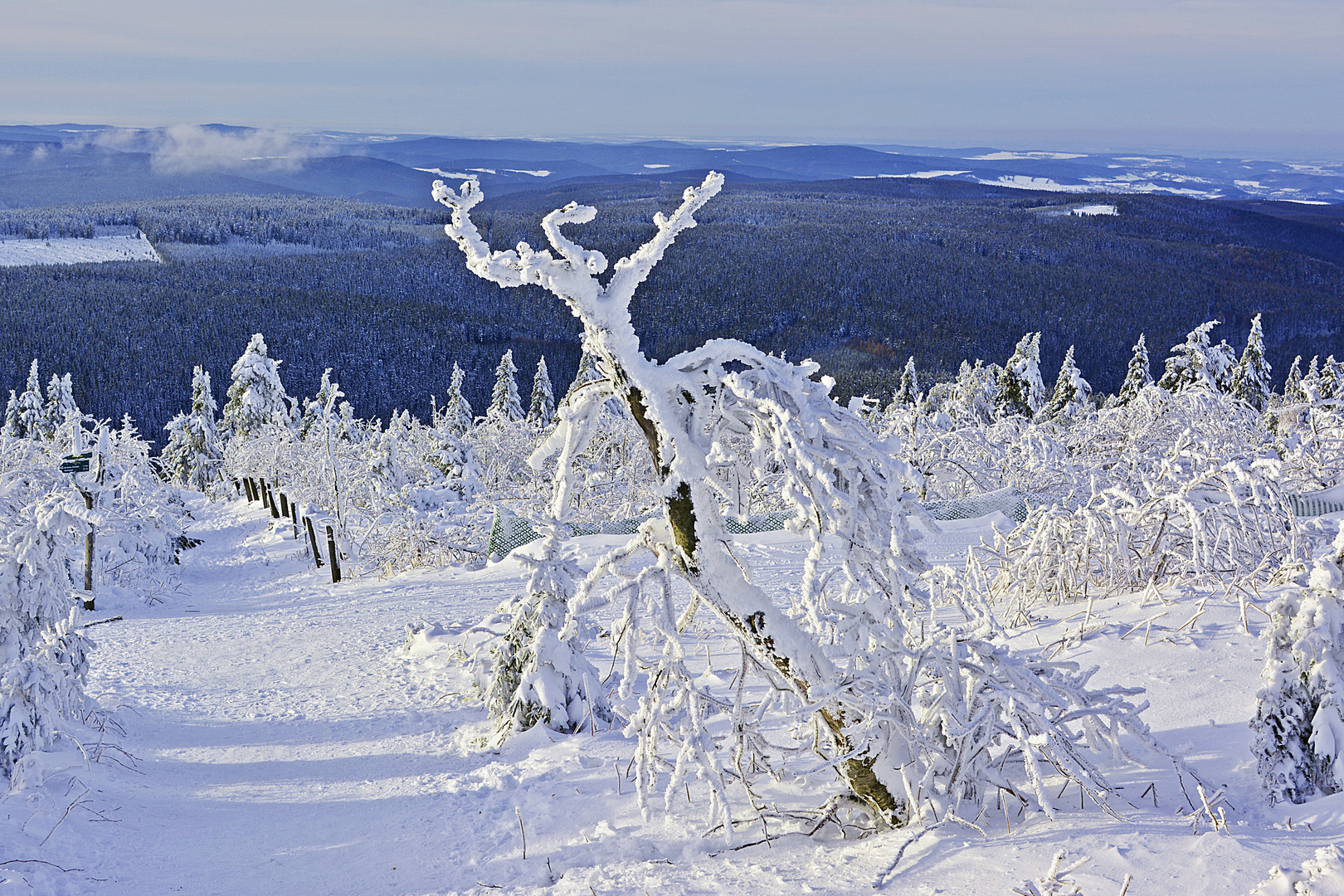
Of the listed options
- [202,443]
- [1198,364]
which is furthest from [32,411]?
[1198,364]

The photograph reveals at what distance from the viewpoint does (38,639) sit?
22.4ft

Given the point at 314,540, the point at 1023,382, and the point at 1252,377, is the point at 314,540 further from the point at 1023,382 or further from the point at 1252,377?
the point at 1252,377

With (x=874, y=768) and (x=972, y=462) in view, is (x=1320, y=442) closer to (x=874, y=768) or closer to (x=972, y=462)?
(x=972, y=462)

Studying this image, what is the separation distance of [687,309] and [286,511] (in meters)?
128

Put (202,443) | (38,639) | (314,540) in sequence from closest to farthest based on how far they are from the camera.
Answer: (38,639) → (314,540) → (202,443)

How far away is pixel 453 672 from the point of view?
9188mm

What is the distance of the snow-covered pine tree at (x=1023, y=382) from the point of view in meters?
41.0

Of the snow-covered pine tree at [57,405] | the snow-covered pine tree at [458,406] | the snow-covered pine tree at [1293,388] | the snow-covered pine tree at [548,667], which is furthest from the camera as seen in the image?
the snow-covered pine tree at [57,405]

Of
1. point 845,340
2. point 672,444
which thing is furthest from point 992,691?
point 845,340

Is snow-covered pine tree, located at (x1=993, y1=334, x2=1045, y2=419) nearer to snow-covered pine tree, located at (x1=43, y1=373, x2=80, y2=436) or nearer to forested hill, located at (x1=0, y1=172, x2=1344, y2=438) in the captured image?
snow-covered pine tree, located at (x1=43, y1=373, x2=80, y2=436)

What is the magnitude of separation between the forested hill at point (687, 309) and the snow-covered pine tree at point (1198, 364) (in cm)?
5814

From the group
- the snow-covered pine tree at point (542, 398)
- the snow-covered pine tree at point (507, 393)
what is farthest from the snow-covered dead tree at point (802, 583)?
the snow-covered pine tree at point (542, 398)

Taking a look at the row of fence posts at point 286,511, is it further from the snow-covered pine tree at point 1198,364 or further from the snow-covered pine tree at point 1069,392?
the snow-covered pine tree at point 1069,392

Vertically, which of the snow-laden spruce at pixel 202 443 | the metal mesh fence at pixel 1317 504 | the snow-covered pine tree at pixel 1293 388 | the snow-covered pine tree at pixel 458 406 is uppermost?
the metal mesh fence at pixel 1317 504
